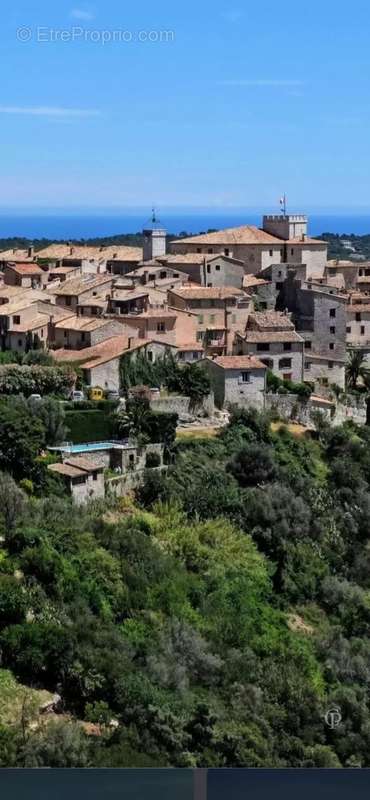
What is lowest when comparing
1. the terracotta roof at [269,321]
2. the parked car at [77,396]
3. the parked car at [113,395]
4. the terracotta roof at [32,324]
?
the parked car at [113,395]

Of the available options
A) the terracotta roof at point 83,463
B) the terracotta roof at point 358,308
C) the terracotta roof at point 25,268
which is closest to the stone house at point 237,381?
the terracotta roof at point 83,463

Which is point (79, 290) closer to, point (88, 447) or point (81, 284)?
point (81, 284)

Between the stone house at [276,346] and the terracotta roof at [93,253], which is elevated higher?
the terracotta roof at [93,253]

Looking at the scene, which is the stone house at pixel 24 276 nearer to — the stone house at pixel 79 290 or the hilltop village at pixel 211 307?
the hilltop village at pixel 211 307

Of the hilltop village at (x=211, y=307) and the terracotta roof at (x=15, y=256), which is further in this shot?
the terracotta roof at (x=15, y=256)

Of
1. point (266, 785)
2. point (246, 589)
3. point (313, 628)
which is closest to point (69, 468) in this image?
point (246, 589)
